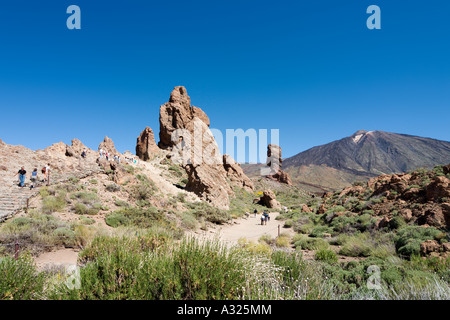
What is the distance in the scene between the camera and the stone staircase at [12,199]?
10.0 meters

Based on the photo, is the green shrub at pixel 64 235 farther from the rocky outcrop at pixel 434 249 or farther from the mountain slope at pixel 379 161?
the mountain slope at pixel 379 161

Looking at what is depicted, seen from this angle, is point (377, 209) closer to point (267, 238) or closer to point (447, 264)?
point (267, 238)

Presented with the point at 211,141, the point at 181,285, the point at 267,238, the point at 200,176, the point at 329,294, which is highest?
the point at 211,141

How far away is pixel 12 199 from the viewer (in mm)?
11789

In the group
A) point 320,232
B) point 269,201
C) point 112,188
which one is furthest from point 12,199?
point 269,201

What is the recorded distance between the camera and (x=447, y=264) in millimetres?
5719

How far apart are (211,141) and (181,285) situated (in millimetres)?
29685

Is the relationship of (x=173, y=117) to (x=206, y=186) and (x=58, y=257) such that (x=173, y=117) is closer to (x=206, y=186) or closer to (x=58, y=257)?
(x=206, y=186)

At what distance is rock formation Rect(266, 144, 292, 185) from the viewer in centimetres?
6803

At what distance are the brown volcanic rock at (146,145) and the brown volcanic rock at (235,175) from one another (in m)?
14.1

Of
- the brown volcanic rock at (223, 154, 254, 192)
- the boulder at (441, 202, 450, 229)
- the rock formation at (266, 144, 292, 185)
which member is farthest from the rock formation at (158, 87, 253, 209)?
the rock formation at (266, 144, 292, 185)

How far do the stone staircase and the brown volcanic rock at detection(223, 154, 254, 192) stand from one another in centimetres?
3290

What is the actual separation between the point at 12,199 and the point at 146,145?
97.0 ft
